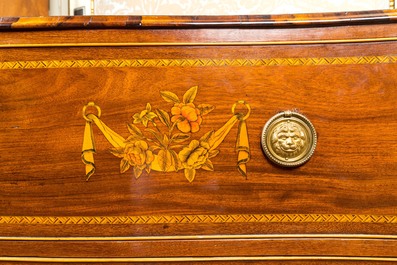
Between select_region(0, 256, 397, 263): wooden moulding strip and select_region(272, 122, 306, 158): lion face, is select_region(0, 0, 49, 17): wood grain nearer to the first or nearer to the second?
select_region(0, 256, 397, 263): wooden moulding strip

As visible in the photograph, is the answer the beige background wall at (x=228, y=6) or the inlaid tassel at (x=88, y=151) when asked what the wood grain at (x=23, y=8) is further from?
the inlaid tassel at (x=88, y=151)

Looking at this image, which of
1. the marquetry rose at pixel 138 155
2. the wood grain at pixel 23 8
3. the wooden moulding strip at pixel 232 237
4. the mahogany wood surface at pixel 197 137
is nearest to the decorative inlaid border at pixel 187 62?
the mahogany wood surface at pixel 197 137

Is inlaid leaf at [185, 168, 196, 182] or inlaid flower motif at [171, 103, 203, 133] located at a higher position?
inlaid flower motif at [171, 103, 203, 133]

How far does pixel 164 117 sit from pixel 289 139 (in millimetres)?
176

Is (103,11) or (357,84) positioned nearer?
(357,84)

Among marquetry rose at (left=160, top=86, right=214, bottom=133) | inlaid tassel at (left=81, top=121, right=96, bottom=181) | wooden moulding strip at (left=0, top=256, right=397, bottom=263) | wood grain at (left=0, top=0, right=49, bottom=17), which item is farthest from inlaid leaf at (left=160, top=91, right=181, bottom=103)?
wood grain at (left=0, top=0, right=49, bottom=17)

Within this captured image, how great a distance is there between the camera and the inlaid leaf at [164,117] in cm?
62

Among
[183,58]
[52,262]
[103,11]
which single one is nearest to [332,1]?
[103,11]

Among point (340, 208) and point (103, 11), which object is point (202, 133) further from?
point (103, 11)

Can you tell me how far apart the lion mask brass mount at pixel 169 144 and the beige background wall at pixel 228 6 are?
0.67 meters

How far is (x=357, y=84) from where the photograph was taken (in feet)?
2.00

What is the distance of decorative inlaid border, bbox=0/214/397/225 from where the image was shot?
62 centimetres

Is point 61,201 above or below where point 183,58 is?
below

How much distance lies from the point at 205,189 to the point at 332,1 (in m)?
0.79
